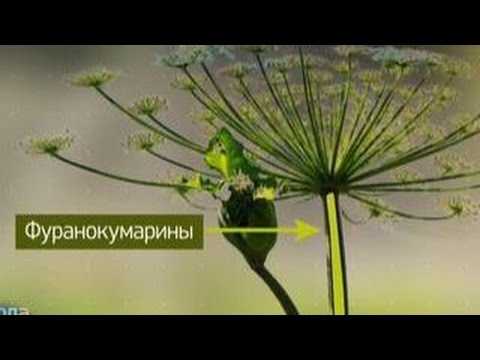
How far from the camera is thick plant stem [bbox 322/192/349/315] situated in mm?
3004

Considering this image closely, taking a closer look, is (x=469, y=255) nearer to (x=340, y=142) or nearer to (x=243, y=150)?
(x=340, y=142)

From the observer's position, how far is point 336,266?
3.01m

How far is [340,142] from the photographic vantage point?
3.04 metres

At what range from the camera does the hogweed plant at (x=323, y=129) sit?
9.89ft

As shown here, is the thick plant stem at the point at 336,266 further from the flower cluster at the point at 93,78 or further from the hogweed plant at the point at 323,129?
the flower cluster at the point at 93,78

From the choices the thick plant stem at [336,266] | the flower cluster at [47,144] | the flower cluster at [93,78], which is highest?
the flower cluster at [93,78]

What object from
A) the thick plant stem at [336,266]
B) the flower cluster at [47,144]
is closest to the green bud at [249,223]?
the thick plant stem at [336,266]

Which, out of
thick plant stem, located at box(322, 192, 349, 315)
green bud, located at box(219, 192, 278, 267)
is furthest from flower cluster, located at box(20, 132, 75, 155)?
thick plant stem, located at box(322, 192, 349, 315)

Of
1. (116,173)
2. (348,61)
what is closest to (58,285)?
(116,173)

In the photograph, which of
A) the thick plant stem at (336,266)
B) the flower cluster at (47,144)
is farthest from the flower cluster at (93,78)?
the thick plant stem at (336,266)

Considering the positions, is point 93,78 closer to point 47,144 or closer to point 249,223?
point 47,144

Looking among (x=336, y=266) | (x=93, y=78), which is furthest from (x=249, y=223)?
(x=93, y=78)

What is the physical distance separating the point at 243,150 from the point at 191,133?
0.60ft

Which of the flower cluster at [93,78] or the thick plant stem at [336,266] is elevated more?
the flower cluster at [93,78]
